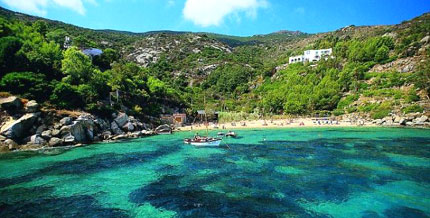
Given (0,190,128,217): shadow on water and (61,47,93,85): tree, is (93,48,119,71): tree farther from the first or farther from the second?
(0,190,128,217): shadow on water

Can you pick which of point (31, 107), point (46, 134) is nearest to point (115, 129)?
point (46, 134)

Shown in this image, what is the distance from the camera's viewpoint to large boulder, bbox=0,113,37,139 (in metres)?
36.9

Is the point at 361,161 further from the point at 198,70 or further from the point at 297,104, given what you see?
the point at 198,70

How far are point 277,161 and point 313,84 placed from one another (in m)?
85.8

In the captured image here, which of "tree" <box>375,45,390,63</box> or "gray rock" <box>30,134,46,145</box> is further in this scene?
"tree" <box>375,45,390,63</box>

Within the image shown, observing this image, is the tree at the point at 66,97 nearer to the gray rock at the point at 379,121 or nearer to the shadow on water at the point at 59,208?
the shadow on water at the point at 59,208

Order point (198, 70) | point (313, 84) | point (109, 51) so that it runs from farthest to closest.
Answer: point (198, 70), point (313, 84), point (109, 51)

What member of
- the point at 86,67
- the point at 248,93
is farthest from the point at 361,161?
the point at 248,93

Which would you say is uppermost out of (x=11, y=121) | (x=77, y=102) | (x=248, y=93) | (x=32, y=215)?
(x=248, y=93)

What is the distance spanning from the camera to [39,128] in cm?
4034

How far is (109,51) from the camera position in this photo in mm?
85562

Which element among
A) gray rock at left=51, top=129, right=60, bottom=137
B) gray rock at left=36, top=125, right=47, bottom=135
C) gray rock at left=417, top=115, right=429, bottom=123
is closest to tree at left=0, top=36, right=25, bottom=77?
gray rock at left=36, top=125, right=47, bottom=135

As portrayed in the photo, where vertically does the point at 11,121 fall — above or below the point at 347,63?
below

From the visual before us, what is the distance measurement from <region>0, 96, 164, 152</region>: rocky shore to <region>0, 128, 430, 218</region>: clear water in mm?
4943
